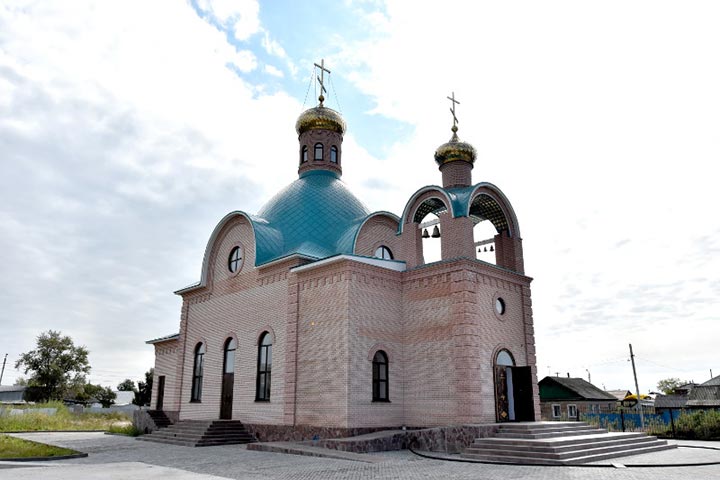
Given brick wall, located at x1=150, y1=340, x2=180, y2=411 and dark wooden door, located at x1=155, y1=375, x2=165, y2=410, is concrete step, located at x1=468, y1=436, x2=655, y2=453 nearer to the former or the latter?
brick wall, located at x1=150, y1=340, x2=180, y2=411

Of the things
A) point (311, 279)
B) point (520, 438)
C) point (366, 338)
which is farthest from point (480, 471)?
point (311, 279)

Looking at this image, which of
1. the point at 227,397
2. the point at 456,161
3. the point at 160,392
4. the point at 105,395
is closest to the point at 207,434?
the point at 227,397

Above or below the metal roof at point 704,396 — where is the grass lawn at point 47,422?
below

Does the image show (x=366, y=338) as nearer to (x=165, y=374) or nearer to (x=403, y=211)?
(x=403, y=211)

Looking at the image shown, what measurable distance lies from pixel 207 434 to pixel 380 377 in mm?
4483

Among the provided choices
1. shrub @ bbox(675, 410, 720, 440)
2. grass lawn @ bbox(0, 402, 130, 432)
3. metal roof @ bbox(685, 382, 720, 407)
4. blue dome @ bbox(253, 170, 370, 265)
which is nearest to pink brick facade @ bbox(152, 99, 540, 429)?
blue dome @ bbox(253, 170, 370, 265)

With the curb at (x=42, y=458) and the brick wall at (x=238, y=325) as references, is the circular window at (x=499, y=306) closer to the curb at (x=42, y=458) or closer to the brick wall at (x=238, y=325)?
the brick wall at (x=238, y=325)

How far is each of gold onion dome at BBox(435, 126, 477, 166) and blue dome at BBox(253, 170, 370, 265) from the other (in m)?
2.75

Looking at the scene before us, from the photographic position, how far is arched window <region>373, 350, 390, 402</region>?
1286 centimetres

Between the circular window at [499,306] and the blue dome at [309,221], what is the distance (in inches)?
150

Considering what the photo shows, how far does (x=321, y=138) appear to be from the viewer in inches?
740

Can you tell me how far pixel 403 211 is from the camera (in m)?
14.1

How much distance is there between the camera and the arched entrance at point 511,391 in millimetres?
12625

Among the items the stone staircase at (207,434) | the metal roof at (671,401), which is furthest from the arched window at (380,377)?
the metal roof at (671,401)
